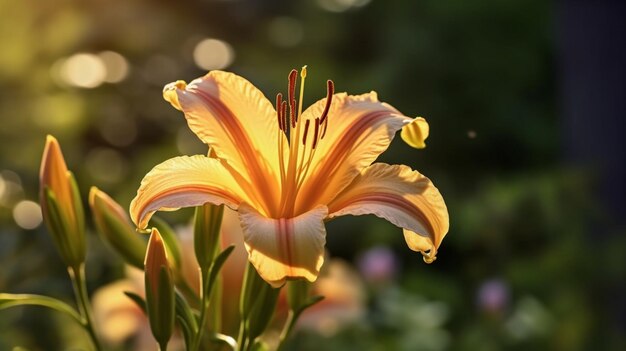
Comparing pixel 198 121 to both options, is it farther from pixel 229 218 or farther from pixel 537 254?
pixel 537 254

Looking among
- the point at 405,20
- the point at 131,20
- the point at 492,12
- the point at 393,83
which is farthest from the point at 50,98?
the point at 492,12

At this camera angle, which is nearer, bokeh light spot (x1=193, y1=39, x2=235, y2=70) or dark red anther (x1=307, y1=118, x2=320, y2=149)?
dark red anther (x1=307, y1=118, x2=320, y2=149)

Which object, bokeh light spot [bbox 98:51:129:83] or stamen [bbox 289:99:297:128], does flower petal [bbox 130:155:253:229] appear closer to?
stamen [bbox 289:99:297:128]

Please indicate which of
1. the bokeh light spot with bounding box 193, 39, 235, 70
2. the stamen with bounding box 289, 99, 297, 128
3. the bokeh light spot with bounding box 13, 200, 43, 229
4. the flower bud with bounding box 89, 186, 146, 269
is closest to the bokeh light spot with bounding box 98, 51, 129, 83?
the bokeh light spot with bounding box 193, 39, 235, 70

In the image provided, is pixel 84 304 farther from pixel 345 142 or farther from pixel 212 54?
pixel 212 54

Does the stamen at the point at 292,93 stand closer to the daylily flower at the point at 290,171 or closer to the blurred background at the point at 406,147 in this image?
the daylily flower at the point at 290,171

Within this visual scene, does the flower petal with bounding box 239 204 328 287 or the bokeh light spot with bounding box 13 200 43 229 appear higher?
the flower petal with bounding box 239 204 328 287
